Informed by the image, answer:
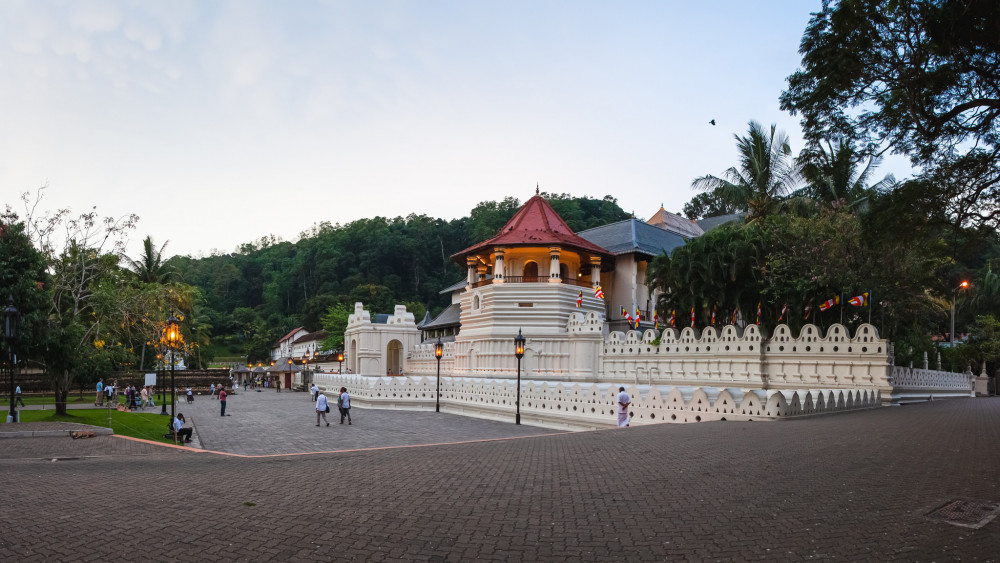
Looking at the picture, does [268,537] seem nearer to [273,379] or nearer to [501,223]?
[273,379]

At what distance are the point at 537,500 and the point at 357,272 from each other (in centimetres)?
9146

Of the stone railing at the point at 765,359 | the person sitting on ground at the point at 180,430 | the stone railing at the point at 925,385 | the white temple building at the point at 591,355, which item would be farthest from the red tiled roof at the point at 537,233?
the person sitting on ground at the point at 180,430

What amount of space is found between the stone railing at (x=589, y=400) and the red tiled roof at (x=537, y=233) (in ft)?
35.1

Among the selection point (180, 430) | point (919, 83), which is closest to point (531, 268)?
point (180, 430)

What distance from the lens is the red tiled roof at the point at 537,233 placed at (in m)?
37.5

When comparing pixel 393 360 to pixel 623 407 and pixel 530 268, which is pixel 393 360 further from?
pixel 623 407

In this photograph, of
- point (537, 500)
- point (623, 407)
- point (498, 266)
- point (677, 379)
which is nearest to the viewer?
point (537, 500)

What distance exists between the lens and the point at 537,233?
38.4 meters

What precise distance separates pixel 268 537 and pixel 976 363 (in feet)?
167

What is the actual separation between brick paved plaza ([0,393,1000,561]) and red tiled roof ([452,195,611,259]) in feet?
84.2

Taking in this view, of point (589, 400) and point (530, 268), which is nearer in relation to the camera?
point (589, 400)

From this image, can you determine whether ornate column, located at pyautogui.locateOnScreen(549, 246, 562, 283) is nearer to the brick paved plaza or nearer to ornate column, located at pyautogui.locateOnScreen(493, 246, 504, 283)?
ornate column, located at pyautogui.locateOnScreen(493, 246, 504, 283)

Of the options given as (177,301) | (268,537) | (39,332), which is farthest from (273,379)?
(268,537)

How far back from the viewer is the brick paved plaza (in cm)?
518
